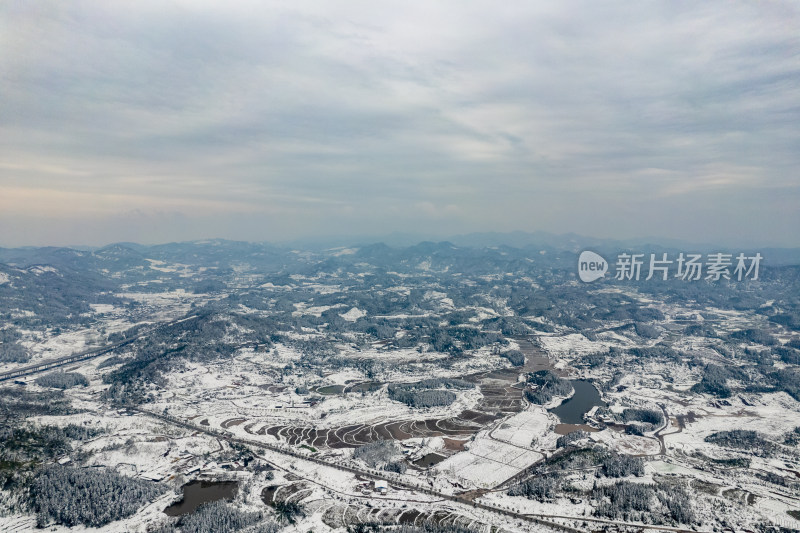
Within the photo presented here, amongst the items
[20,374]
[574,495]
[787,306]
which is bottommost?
[20,374]

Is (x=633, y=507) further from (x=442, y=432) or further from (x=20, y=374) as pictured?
(x=20, y=374)

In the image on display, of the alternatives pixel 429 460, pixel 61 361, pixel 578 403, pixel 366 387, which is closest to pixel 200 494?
pixel 429 460

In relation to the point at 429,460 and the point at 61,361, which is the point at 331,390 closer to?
the point at 429,460

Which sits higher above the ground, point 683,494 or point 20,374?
point 683,494

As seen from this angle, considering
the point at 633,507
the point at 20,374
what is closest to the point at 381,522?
the point at 633,507

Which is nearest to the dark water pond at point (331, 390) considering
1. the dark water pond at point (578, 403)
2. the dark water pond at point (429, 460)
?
the dark water pond at point (429, 460)

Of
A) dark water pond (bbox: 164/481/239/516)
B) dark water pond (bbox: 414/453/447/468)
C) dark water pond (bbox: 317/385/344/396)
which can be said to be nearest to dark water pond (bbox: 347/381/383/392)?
dark water pond (bbox: 317/385/344/396)

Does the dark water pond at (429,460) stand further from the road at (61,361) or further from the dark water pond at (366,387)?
the road at (61,361)
